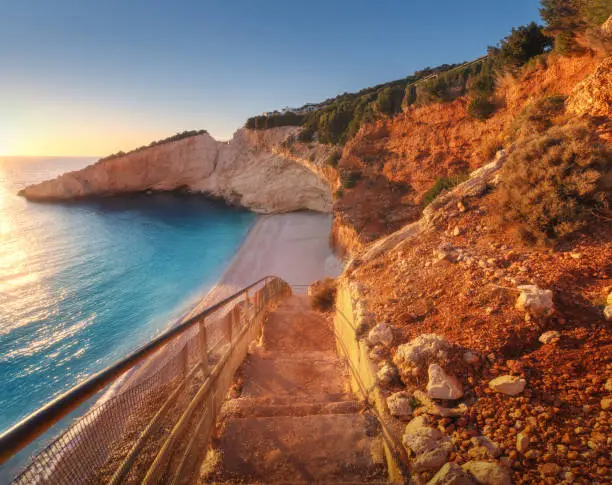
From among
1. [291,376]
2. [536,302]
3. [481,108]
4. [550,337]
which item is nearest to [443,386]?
[550,337]

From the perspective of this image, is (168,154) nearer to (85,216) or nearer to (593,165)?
(85,216)

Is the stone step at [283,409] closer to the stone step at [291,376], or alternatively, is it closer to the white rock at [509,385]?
the stone step at [291,376]

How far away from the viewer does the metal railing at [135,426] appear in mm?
1387

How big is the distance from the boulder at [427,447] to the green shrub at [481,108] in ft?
39.9

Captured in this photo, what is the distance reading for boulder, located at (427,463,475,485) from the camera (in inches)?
72.4

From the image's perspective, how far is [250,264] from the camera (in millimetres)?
17766

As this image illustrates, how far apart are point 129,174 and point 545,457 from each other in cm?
3972

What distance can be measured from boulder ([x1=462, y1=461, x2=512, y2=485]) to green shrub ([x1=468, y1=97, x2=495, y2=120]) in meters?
12.3

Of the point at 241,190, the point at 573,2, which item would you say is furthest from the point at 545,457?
the point at 241,190

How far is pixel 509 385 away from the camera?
2533 mm

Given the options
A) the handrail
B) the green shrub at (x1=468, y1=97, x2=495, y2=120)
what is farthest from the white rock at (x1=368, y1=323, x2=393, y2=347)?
the green shrub at (x1=468, y1=97, x2=495, y2=120)

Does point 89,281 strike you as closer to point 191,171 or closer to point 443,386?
point 443,386

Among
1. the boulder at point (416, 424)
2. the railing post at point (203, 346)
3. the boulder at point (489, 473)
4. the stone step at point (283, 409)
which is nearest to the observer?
the boulder at point (489, 473)

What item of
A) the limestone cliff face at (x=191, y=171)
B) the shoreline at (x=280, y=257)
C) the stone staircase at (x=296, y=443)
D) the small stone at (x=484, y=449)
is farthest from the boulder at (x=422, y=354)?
the limestone cliff face at (x=191, y=171)
